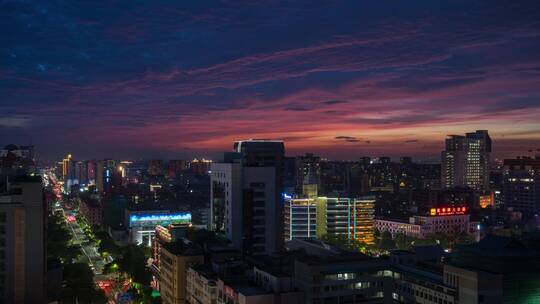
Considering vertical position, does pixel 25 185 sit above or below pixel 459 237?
above

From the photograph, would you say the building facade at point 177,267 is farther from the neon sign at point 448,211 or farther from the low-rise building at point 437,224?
the neon sign at point 448,211

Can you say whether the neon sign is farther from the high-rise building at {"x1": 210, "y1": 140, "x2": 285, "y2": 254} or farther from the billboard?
the high-rise building at {"x1": 210, "y1": 140, "x2": 285, "y2": 254}

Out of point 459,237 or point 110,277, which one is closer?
point 110,277

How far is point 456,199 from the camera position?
76188 millimetres

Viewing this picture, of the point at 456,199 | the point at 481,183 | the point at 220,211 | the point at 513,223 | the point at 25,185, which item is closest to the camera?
the point at 25,185

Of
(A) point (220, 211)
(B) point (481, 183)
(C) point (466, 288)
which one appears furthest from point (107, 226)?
(B) point (481, 183)

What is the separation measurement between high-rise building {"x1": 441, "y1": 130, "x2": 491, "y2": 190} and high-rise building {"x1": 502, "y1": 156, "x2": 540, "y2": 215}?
26023 millimetres

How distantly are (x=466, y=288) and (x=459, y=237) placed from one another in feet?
121

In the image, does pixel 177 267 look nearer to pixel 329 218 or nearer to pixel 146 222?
pixel 146 222

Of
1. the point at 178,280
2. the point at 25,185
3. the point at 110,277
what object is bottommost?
the point at 110,277

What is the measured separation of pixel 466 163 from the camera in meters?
116

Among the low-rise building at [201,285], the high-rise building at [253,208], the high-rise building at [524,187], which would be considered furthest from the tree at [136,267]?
the high-rise building at [524,187]

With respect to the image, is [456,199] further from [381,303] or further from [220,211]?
[381,303]

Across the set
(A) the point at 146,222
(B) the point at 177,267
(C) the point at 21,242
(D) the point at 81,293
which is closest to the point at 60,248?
(A) the point at 146,222
